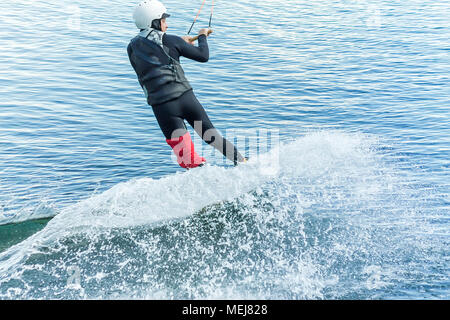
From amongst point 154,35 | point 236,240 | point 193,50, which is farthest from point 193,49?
point 236,240

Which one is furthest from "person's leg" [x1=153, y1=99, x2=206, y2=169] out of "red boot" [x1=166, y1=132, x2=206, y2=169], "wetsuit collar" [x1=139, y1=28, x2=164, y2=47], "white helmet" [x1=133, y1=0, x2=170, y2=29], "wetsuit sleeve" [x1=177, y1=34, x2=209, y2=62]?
"white helmet" [x1=133, y1=0, x2=170, y2=29]

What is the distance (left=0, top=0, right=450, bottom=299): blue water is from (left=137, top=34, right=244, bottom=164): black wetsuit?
2.11 feet

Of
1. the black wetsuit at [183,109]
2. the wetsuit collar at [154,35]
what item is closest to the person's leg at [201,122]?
the black wetsuit at [183,109]

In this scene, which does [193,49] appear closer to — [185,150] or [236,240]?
[185,150]

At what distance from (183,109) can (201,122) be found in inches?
12.1

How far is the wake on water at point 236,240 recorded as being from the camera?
6191mm

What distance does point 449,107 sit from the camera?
47.9ft

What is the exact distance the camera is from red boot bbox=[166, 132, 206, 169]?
774 cm

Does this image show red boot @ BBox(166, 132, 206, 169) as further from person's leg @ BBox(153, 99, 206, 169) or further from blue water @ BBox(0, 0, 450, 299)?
blue water @ BBox(0, 0, 450, 299)

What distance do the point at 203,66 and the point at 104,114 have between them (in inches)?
227

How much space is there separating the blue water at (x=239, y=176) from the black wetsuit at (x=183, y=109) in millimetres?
644
